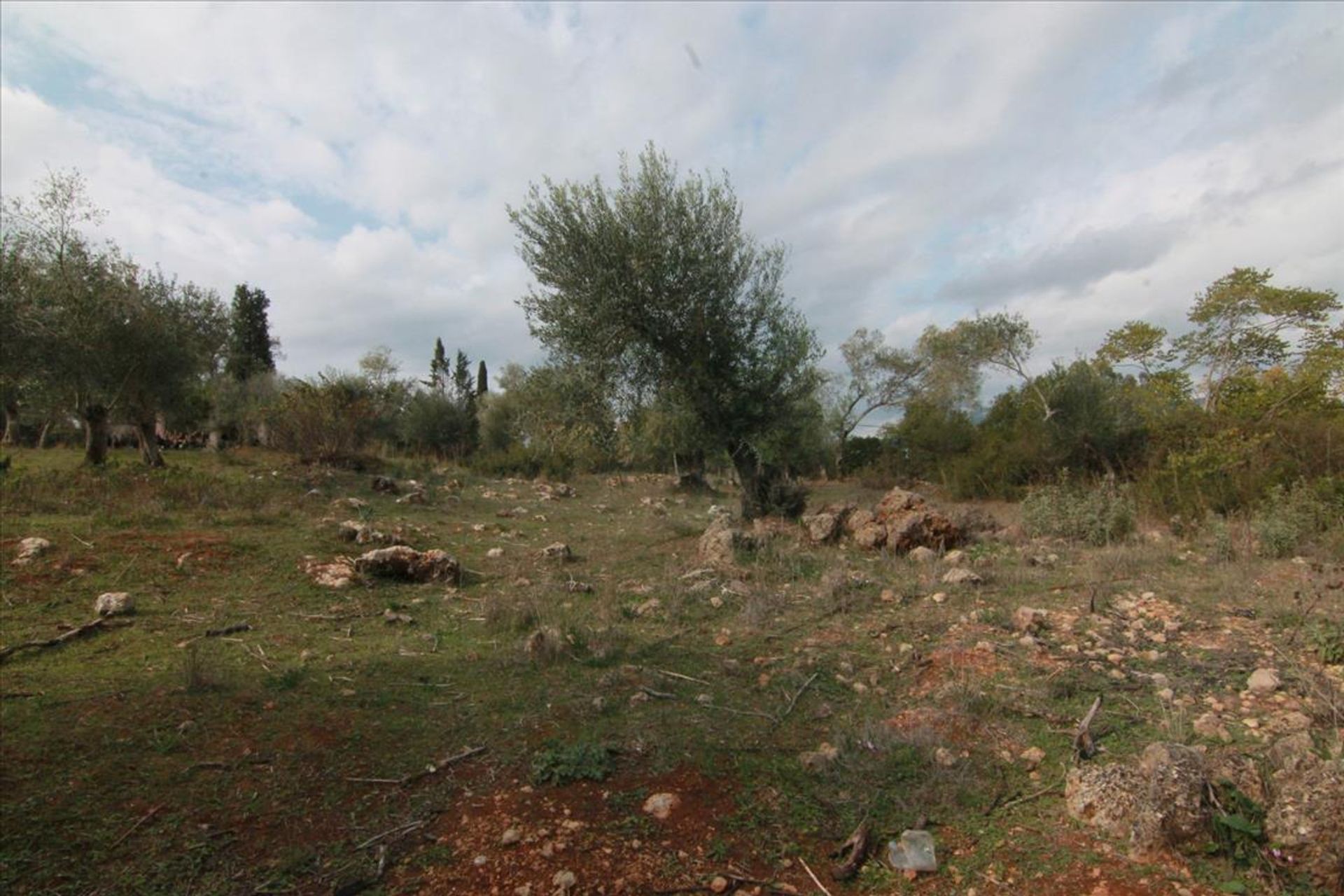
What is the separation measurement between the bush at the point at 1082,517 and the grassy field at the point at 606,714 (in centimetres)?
148

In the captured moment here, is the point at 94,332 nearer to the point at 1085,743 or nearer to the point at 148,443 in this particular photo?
the point at 148,443

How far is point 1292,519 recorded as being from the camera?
26.1 ft

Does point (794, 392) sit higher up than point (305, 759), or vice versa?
point (794, 392)

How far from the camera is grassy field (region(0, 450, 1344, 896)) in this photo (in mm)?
2893

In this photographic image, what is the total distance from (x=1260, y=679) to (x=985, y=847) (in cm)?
250

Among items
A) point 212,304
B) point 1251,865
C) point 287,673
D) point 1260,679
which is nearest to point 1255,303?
point 1260,679

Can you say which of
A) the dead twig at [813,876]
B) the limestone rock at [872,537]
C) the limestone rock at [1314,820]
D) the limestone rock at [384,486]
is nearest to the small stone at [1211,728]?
the limestone rock at [1314,820]

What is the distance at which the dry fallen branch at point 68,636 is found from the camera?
4927 mm

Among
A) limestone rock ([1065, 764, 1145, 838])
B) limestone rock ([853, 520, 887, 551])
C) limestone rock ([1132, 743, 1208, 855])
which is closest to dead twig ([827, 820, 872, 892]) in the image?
limestone rock ([1065, 764, 1145, 838])

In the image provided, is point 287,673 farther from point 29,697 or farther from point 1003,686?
point 1003,686

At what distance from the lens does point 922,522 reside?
9.55 metres

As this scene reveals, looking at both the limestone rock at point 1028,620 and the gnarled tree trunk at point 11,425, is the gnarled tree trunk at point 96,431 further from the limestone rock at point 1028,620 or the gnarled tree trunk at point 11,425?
the limestone rock at point 1028,620

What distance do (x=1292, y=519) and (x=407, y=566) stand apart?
401 inches

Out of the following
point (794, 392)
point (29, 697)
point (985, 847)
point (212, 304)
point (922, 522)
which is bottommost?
point (985, 847)
